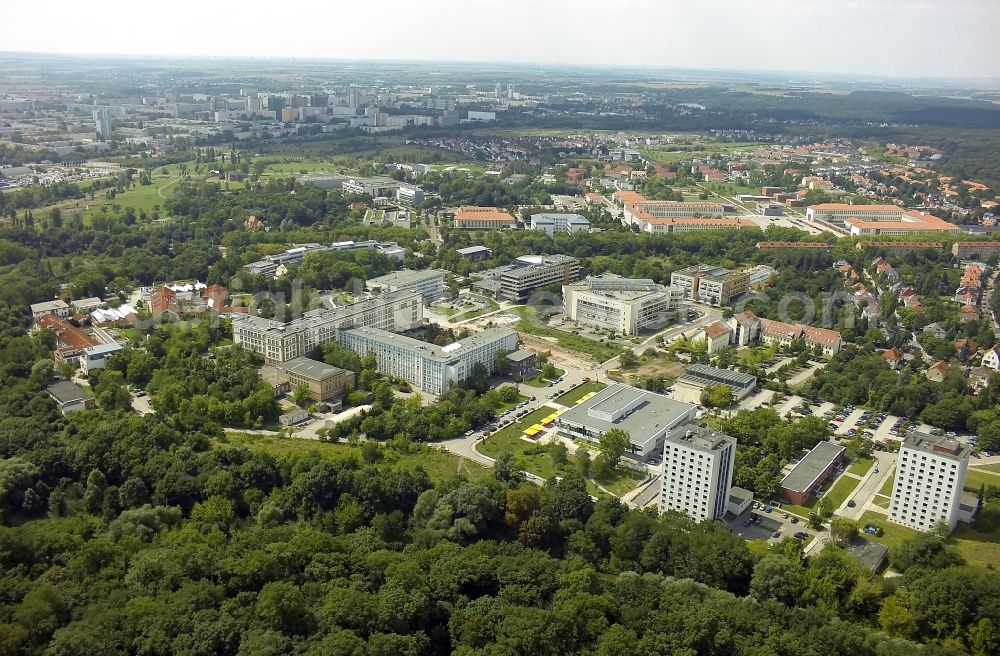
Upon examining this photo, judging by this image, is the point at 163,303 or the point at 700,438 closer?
the point at 700,438

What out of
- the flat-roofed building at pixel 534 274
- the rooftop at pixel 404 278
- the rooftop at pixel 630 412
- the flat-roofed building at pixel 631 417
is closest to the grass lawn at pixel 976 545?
the flat-roofed building at pixel 631 417

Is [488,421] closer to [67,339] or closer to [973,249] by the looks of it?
[67,339]

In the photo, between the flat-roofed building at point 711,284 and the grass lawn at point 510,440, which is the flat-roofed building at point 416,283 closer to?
the flat-roofed building at point 711,284

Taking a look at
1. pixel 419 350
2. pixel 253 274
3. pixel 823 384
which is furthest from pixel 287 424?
pixel 823 384

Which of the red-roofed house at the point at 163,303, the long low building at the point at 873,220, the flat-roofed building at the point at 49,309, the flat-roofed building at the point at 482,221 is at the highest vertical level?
the long low building at the point at 873,220

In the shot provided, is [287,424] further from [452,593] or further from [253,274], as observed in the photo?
[253,274]

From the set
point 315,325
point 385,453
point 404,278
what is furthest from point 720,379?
point 404,278
